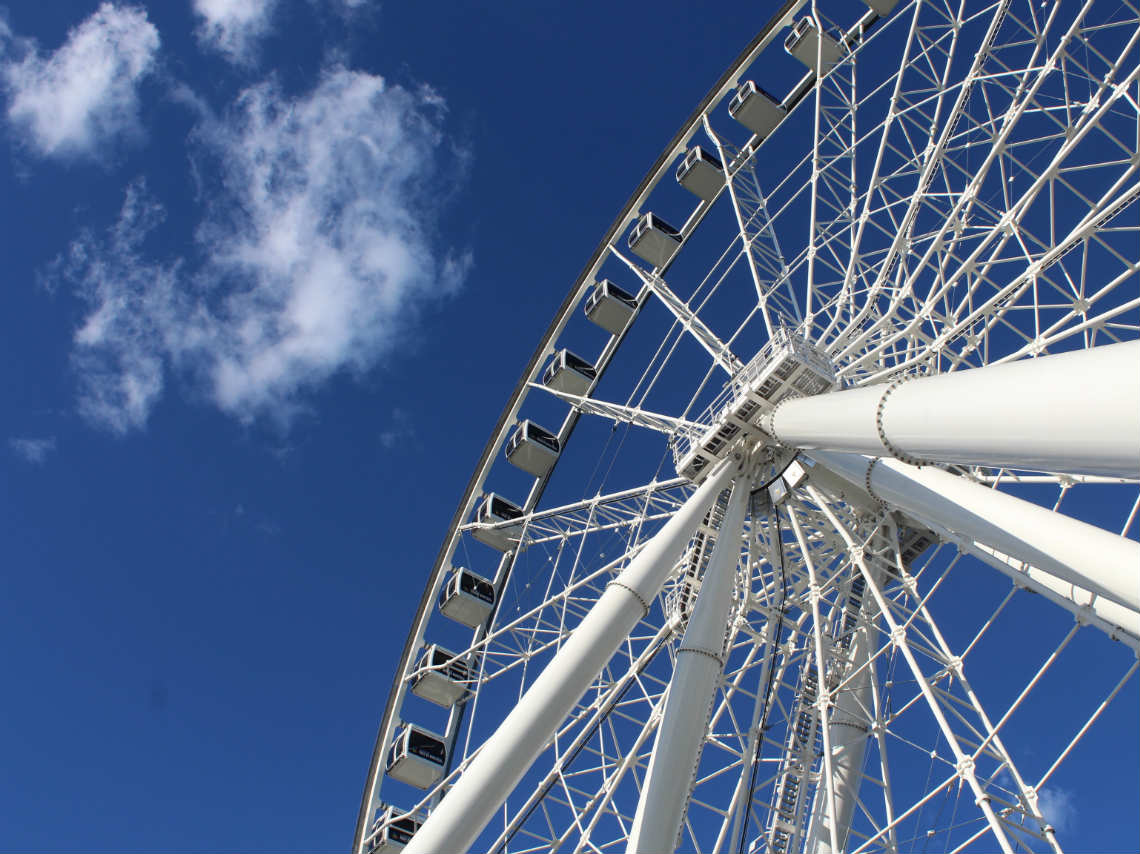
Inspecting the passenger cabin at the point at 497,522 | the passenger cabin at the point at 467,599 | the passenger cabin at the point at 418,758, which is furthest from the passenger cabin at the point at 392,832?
the passenger cabin at the point at 497,522

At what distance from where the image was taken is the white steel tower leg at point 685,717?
30.1ft

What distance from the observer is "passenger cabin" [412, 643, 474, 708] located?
19.3m

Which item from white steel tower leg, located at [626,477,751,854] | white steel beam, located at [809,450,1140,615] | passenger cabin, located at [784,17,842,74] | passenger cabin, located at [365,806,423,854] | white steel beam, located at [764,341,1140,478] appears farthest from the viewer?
passenger cabin, located at [784,17,842,74]

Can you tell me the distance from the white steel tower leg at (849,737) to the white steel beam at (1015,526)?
12.6ft

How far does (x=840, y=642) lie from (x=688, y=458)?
3.80m

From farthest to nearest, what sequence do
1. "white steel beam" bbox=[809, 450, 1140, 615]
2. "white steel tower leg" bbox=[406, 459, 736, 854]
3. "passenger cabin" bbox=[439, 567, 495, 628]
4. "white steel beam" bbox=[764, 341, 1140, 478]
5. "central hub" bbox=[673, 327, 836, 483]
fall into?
"passenger cabin" bbox=[439, 567, 495, 628]
"central hub" bbox=[673, 327, 836, 483]
"white steel tower leg" bbox=[406, 459, 736, 854]
"white steel beam" bbox=[809, 450, 1140, 615]
"white steel beam" bbox=[764, 341, 1140, 478]

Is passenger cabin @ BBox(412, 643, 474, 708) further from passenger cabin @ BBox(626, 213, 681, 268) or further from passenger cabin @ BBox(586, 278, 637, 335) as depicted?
passenger cabin @ BBox(626, 213, 681, 268)

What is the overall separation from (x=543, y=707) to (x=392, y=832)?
10999 millimetres

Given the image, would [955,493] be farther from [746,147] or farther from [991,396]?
[746,147]

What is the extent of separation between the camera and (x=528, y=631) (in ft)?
54.2

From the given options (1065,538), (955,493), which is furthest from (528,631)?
(1065,538)

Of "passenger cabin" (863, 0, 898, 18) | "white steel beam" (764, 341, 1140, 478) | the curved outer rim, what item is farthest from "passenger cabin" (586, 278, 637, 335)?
"white steel beam" (764, 341, 1140, 478)

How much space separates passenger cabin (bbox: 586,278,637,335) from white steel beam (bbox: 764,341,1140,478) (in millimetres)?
13749

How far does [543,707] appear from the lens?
8359 millimetres
